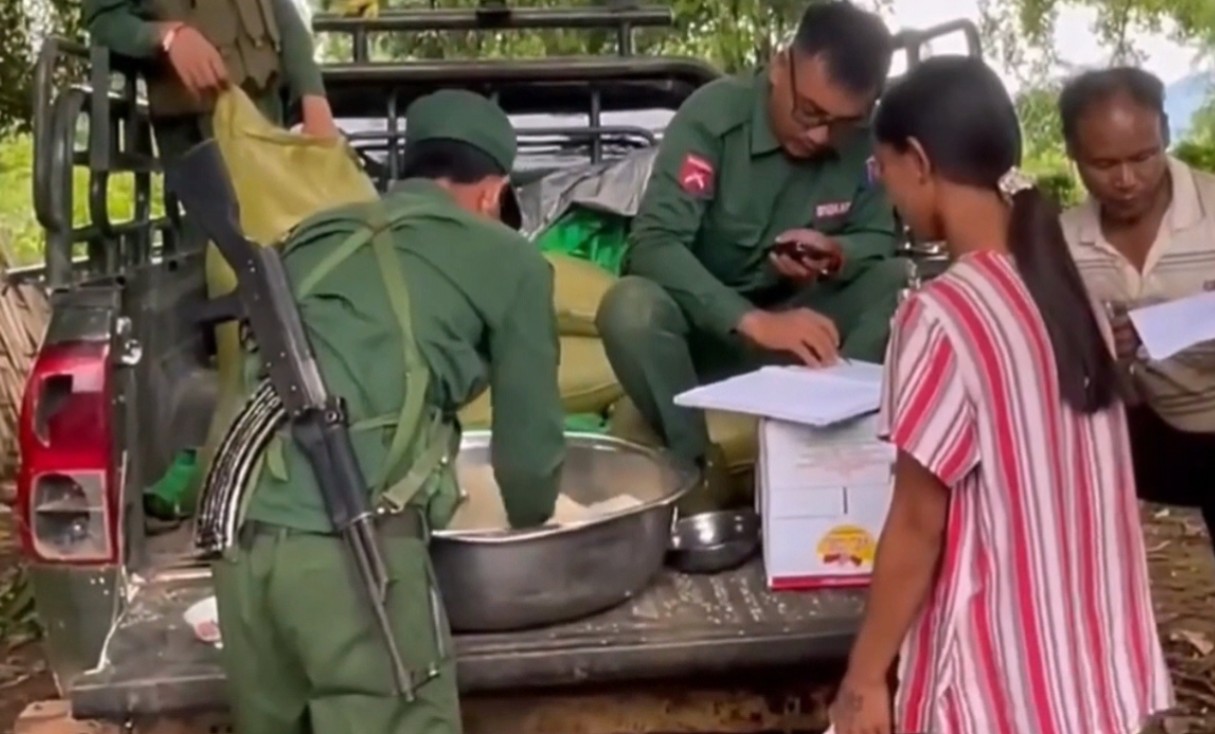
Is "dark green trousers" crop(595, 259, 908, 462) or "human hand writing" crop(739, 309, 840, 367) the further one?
"dark green trousers" crop(595, 259, 908, 462)

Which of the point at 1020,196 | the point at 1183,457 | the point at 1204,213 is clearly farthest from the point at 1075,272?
the point at 1183,457

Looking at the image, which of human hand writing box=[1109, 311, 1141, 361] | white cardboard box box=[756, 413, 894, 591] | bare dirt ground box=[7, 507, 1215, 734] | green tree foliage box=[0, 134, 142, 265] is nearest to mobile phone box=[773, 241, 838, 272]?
human hand writing box=[1109, 311, 1141, 361]

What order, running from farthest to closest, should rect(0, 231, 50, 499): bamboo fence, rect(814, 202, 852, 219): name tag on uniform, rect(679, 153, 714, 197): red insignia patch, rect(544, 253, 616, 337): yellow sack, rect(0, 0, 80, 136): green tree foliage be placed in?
rect(0, 0, 80, 136): green tree foliage < rect(0, 231, 50, 499): bamboo fence < rect(544, 253, 616, 337): yellow sack < rect(814, 202, 852, 219): name tag on uniform < rect(679, 153, 714, 197): red insignia patch

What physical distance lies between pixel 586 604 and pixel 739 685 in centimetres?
26

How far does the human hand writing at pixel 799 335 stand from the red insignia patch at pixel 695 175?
0.45 m

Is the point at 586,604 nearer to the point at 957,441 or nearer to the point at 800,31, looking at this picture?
the point at 957,441

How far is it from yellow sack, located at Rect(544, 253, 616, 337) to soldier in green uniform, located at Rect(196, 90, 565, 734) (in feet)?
4.70

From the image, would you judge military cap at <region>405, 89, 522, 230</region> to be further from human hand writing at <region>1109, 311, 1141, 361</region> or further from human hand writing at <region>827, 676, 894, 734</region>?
human hand writing at <region>1109, 311, 1141, 361</region>

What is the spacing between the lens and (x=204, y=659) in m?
2.53

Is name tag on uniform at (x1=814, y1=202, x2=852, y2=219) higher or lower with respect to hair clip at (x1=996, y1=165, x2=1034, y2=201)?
lower

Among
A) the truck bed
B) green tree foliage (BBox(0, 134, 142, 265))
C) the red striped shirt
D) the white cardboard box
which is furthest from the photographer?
green tree foliage (BBox(0, 134, 142, 265))

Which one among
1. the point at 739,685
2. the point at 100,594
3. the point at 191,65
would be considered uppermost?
the point at 191,65

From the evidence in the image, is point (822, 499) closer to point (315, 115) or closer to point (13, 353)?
point (315, 115)

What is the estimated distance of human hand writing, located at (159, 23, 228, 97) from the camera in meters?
3.39
